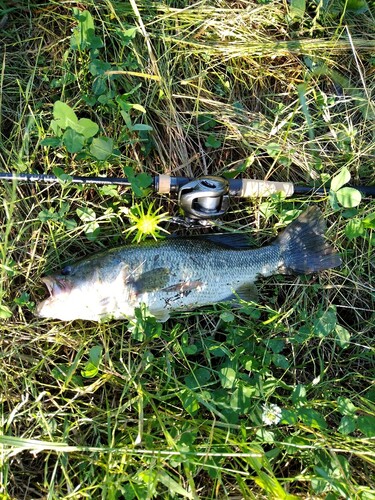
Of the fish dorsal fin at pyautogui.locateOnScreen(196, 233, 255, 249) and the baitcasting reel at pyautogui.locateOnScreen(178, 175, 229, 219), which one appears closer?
the baitcasting reel at pyautogui.locateOnScreen(178, 175, 229, 219)

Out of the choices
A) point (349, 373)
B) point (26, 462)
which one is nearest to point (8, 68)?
point (26, 462)

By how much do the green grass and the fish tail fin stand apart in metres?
0.12

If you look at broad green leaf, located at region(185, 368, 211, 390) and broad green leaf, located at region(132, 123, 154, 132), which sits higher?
broad green leaf, located at region(132, 123, 154, 132)

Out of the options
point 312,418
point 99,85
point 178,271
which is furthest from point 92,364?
point 99,85

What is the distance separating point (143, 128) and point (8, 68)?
101 centimetres

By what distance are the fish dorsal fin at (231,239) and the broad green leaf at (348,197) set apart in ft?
1.98

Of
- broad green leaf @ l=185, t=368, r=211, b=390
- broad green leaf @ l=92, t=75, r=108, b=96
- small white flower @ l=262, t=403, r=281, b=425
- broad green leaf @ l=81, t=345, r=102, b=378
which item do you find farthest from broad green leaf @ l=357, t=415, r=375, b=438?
broad green leaf @ l=92, t=75, r=108, b=96

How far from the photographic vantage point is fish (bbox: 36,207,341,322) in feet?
8.68

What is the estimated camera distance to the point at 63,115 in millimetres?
2762

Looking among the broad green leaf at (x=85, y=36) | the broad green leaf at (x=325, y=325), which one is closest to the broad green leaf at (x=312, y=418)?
the broad green leaf at (x=325, y=325)

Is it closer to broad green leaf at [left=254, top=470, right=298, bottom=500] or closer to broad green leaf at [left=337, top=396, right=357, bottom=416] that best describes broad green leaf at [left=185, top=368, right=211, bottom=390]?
broad green leaf at [left=254, top=470, right=298, bottom=500]

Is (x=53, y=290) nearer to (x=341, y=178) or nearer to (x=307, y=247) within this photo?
(x=307, y=247)

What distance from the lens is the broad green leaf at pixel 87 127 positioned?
2779 mm

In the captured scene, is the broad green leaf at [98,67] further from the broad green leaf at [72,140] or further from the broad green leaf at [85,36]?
the broad green leaf at [72,140]
